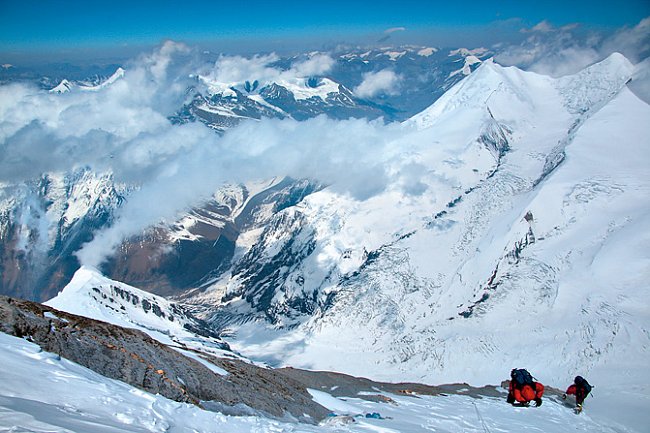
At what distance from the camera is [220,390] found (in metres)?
36.8

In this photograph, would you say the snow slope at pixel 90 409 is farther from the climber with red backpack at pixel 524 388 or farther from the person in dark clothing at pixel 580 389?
the person in dark clothing at pixel 580 389

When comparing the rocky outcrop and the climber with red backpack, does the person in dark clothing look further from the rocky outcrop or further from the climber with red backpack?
the rocky outcrop

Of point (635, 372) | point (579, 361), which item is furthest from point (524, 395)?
point (579, 361)

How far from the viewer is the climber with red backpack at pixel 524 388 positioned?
44750 mm

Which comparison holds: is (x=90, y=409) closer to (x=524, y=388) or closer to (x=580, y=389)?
(x=524, y=388)

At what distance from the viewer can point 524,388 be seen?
4606 cm

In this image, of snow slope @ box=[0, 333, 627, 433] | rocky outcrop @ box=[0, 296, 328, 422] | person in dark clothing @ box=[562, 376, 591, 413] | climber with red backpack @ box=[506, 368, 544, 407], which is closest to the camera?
snow slope @ box=[0, 333, 627, 433]

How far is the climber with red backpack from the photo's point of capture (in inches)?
1762

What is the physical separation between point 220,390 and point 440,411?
82.1 feet

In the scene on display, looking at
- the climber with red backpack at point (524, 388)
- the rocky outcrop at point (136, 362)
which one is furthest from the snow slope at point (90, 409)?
the climber with red backpack at point (524, 388)

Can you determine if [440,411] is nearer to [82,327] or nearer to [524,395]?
[524,395]

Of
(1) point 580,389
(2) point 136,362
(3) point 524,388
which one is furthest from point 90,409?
(1) point 580,389

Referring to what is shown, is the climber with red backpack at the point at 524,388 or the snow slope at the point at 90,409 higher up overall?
the climber with red backpack at the point at 524,388

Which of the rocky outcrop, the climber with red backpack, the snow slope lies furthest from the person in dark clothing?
the rocky outcrop
